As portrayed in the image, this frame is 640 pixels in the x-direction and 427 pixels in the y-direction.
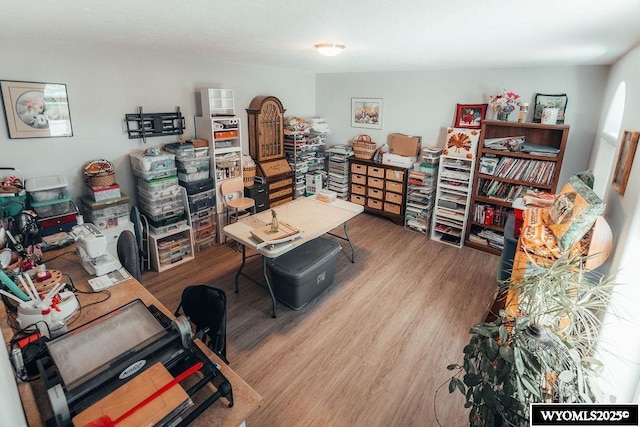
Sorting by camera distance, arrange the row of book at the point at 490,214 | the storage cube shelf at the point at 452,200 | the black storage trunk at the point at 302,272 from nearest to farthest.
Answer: the black storage trunk at the point at 302,272 < the row of book at the point at 490,214 < the storage cube shelf at the point at 452,200

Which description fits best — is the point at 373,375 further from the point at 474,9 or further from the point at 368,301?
the point at 474,9

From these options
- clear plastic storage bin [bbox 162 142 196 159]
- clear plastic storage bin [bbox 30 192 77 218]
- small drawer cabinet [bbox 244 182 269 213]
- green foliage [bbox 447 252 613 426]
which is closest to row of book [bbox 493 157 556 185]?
green foliage [bbox 447 252 613 426]

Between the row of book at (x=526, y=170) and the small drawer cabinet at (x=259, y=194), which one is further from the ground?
the row of book at (x=526, y=170)

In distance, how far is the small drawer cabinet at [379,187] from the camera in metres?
4.88

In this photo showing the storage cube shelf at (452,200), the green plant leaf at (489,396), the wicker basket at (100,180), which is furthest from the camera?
the storage cube shelf at (452,200)

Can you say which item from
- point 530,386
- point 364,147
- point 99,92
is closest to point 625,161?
point 530,386

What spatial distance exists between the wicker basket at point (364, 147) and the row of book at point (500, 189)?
5.48 ft

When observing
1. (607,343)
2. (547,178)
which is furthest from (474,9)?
(547,178)

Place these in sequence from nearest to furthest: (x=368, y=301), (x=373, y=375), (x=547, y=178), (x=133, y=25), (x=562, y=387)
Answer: (x=562, y=387)
(x=133, y=25)
(x=373, y=375)
(x=368, y=301)
(x=547, y=178)

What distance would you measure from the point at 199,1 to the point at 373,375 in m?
2.54

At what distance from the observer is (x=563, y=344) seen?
4.38 ft

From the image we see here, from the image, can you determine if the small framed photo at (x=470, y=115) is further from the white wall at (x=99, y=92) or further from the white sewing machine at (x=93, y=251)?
the white sewing machine at (x=93, y=251)

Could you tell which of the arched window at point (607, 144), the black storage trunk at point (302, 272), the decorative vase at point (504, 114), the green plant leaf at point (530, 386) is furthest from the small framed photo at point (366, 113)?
the green plant leaf at point (530, 386)

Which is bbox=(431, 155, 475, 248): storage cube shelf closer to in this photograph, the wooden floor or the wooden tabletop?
the wooden floor
